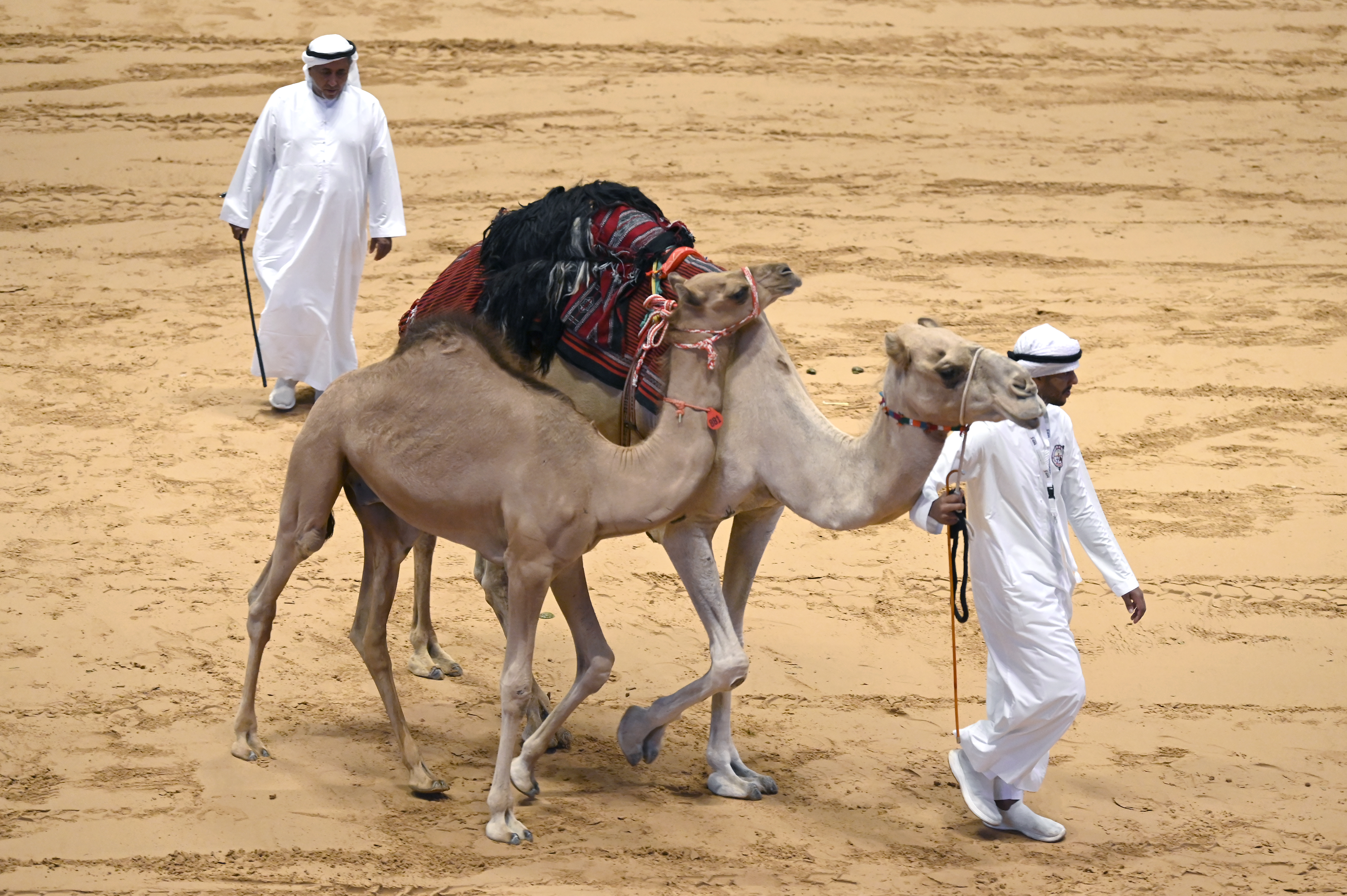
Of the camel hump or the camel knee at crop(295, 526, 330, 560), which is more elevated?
the camel hump

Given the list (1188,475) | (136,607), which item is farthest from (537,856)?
(1188,475)

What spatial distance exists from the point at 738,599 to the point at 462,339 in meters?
1.52

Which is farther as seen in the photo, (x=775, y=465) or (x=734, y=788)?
(x=734, y=788)

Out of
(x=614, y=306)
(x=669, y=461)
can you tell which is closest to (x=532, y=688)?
(x=669, y=461)

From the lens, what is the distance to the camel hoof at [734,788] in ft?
19.9

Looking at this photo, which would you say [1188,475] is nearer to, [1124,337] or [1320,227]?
[1124,337]

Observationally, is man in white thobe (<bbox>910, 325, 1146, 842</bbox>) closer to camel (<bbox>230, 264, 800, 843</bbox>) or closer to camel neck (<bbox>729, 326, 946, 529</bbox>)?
camel neck (<bbox>729, 326, 946, 529</bbox>)

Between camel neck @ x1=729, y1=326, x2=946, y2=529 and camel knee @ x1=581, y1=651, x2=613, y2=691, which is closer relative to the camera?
camel neck @ x1=729, y1=326, x2=946, y2=529

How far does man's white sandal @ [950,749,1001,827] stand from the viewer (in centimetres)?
590

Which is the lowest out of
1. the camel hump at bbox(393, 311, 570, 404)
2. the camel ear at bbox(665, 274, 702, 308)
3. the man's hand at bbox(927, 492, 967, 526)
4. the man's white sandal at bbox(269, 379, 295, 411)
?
the man's white sandal at bbox(269, 379, 295, 411)

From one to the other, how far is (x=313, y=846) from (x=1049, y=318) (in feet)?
26.5

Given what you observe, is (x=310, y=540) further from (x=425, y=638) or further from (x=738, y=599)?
(x=738, y=599)

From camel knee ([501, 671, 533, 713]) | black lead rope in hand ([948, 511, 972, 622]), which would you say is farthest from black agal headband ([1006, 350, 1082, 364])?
camel knee ([501, 671, 533, 713])

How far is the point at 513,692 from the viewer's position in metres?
5.60
